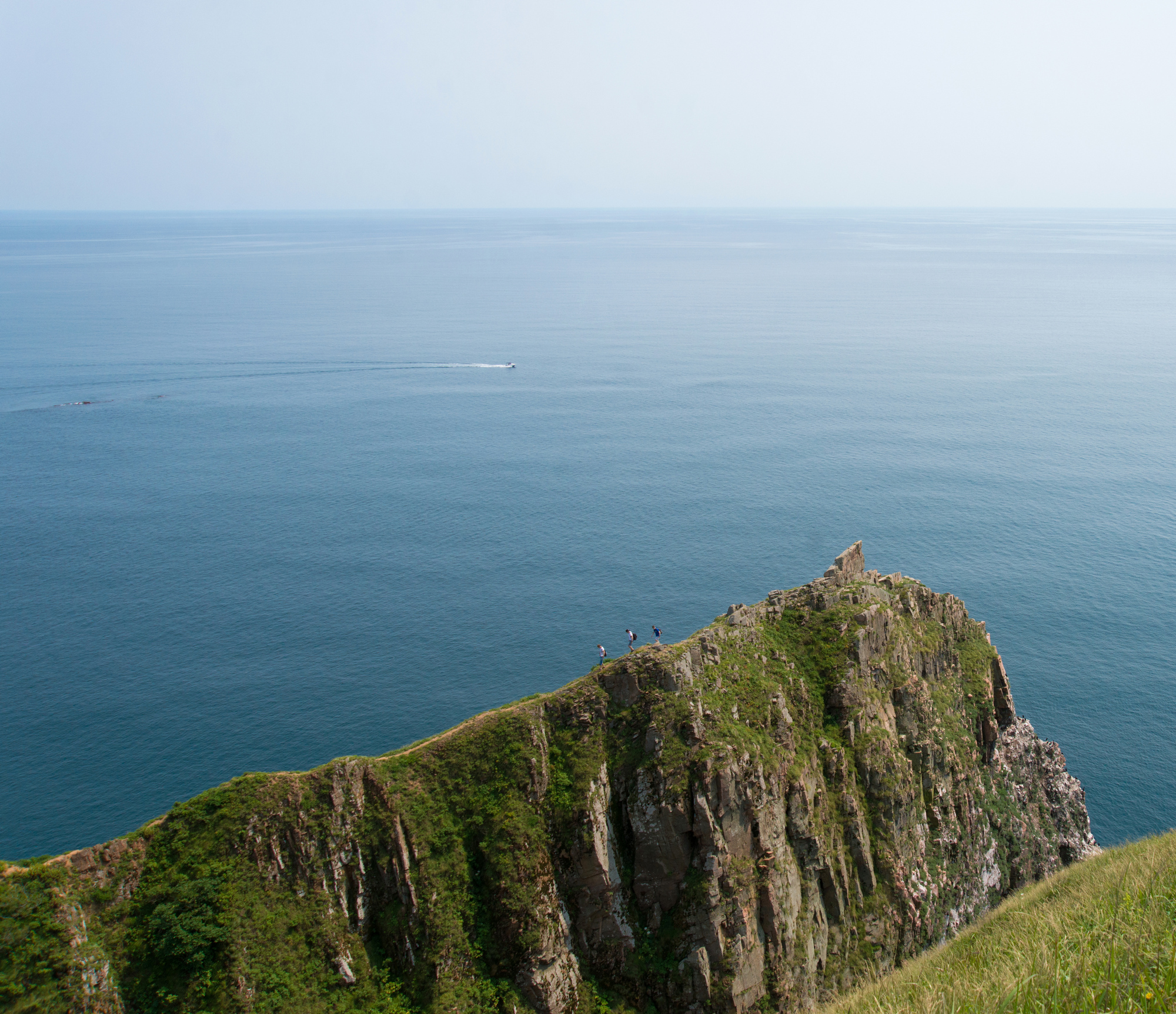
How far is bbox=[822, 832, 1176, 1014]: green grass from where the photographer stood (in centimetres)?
2820

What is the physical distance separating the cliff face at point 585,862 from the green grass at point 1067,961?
13.3m

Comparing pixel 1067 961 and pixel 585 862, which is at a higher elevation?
pixel 1067 961

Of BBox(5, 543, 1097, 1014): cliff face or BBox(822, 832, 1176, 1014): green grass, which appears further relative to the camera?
BBox(5, 543, 1097, 1014): cliff face

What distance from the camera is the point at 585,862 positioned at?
55000 millimetres

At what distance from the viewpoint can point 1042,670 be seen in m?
122

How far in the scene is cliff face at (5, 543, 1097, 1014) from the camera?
155 feet

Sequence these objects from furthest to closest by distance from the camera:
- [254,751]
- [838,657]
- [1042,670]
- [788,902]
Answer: [1042,670], [254,751], [838,657], [788,902]

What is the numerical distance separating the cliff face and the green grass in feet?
43.7

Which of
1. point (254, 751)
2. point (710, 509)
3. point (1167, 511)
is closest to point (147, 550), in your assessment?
point (254, 751)

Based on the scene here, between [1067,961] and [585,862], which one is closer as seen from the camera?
[1067,961]

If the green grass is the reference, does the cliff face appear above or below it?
below

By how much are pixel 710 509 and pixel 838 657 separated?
346 ft

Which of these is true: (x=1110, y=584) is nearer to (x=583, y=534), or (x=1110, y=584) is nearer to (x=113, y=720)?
(x=583, y=534)

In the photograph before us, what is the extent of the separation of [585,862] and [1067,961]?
2953 centimetres
